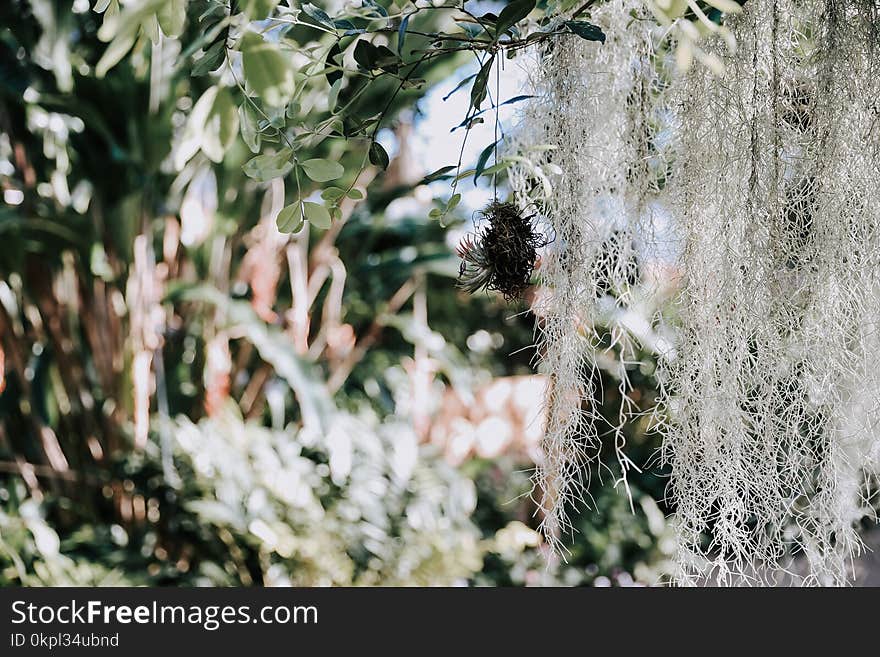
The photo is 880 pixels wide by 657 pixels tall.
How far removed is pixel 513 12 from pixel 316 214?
0.53 ft

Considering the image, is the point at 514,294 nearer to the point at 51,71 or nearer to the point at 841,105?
the point at 841,105

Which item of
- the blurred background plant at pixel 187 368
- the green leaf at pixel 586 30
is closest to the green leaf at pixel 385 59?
the green leaf at pixel 586 30

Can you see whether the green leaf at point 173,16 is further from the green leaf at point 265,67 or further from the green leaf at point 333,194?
the green leaf at point 333,194

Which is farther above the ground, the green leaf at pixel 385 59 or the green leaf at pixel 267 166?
the green leaf at pixel 385 59

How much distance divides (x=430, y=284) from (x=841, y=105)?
1.54 meters

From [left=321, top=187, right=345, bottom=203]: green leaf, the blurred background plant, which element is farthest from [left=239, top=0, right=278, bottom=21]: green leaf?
the blurred background plant

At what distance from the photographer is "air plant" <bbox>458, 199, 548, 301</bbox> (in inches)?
21.8

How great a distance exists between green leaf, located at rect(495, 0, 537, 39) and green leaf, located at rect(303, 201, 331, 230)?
15 centimetres

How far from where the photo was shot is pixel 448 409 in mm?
1774

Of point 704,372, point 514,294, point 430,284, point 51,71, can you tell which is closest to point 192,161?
point 51,71

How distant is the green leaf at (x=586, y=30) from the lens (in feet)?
1.47

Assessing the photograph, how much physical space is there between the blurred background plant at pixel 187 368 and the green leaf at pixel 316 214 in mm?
782

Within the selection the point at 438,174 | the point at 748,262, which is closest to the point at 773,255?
the point at 748,262

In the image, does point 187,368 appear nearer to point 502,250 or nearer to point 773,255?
point 502,250
